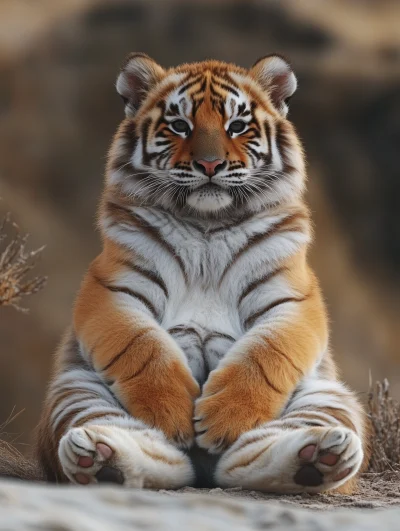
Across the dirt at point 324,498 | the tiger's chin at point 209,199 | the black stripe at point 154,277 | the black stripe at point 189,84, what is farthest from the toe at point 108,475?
the black stripe at point 189,84

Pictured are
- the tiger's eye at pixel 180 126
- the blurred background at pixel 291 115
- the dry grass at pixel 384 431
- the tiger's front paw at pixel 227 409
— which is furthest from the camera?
Answer: the blurred background at pixel 291 115

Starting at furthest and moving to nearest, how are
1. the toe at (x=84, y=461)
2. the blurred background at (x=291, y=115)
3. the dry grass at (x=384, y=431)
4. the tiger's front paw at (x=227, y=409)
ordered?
the blurred background at (x=291, y=115), the dry grass at (x=384, y=431), the tiger's front paw at (x=227, y=409), the toe at (x=84, y=461)

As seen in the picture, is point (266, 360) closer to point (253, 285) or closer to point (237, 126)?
point (253, 285)

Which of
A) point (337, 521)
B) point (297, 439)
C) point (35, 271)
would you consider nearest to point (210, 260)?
point (297, 439)

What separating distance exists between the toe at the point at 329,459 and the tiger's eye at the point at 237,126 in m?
1.18

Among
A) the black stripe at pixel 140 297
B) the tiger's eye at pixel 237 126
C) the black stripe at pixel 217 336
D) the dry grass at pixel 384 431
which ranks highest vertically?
the tiger's eye at pixel 237 126

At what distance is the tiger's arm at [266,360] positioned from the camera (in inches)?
111

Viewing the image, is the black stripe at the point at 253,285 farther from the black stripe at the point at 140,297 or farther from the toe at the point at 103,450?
the toe at the point at 103,450

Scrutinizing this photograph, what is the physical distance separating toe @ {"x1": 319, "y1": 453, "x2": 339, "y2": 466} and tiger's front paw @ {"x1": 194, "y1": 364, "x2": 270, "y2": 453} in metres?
0.32

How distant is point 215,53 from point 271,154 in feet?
17.3

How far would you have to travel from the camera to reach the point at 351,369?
7906 mm

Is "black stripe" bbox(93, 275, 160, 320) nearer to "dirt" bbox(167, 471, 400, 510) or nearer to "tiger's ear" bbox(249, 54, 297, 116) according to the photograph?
"dirt" bbox(167, 471, 400, 510)

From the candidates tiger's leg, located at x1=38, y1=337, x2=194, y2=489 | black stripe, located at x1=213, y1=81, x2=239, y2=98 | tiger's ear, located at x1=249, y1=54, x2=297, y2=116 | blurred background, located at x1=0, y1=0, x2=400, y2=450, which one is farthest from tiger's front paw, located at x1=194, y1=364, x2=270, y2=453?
blurred background, located at x1=0, y1=0, x2=400, y2=450

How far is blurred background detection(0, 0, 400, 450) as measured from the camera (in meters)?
8.14
